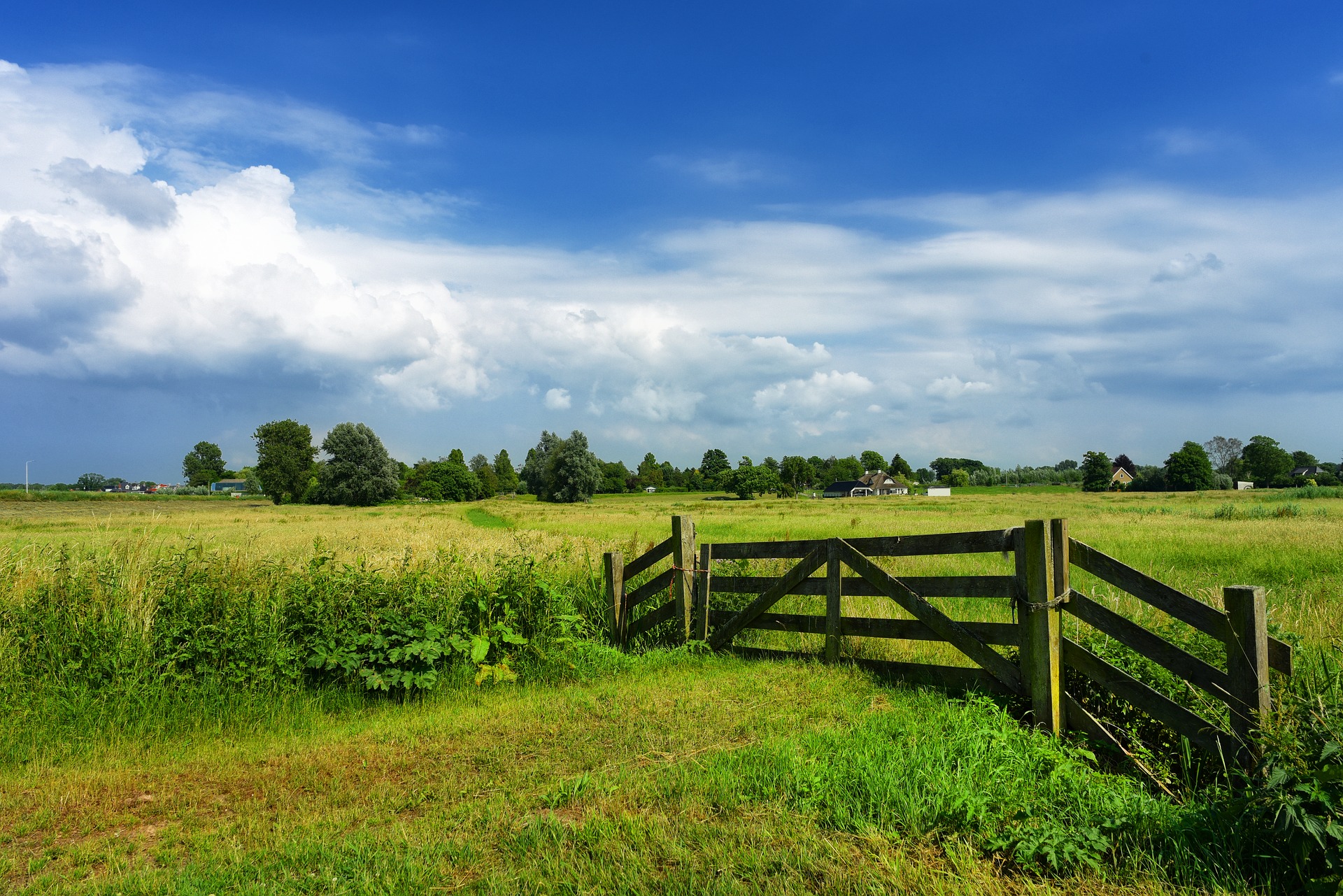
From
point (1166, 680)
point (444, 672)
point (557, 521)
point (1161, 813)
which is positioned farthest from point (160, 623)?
point (557, 521)

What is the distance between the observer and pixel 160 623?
7.93 meters

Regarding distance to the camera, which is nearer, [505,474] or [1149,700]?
[1149,700]

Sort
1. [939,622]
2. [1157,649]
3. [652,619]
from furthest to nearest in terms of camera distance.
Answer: [652,619]
[939,622]
[1157,649]

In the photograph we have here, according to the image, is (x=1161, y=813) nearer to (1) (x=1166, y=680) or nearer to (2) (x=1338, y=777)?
(2) (x=1338, y=777)

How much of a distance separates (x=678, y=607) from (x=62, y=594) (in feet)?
22.7

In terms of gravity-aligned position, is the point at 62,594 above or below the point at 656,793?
above

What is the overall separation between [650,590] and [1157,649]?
19.2 ft


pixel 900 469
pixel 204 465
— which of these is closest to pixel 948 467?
pixel 900 469

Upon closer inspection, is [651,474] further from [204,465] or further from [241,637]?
[241,637]

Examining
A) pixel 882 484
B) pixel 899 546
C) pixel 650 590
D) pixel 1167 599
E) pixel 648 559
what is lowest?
pixel 882 484

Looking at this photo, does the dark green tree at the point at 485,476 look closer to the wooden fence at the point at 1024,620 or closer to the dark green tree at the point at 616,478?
the dark green tree at the point at 616,478

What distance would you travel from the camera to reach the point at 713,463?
168 metres

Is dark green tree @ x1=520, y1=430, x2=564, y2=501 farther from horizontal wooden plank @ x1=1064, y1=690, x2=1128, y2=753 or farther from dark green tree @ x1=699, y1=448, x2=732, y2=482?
horizontal wooden plank @ x1=1064, y1=690, x2=1128, y2=753

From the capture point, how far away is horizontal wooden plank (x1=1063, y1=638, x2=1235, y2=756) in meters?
5.10
